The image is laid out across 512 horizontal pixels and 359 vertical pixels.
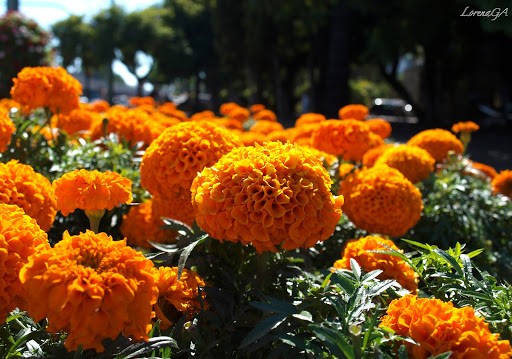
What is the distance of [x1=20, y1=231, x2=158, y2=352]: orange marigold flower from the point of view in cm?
108

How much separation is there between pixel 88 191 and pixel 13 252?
0.49 m

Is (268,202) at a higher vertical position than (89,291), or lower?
higher

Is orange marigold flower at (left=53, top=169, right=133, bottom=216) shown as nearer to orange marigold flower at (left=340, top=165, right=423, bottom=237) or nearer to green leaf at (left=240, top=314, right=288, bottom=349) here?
green leaf at (left=240, top=314, right=288, bottom=349)

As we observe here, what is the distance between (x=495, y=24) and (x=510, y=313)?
1127 cm

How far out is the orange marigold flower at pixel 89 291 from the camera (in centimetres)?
108

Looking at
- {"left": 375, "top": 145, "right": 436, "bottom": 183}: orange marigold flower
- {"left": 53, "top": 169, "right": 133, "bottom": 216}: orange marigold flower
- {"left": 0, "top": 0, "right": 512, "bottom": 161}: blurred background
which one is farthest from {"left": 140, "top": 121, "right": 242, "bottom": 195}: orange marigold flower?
{"left": 0, "top": 0, "right": 512, "bottom": 161}: blurred background

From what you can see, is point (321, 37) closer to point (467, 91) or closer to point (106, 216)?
point (467, 91)

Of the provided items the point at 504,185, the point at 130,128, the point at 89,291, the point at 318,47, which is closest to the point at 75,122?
the point at 130,128

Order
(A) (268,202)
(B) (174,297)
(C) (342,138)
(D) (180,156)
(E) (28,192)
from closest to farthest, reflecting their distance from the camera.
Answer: (A) (268,202), (B) (174,297), (E) (28,192), (D) (180,156), (C) (342,138)

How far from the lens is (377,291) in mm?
1392

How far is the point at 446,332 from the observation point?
3.96 ft

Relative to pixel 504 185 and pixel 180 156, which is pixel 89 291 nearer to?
pixel 180 156

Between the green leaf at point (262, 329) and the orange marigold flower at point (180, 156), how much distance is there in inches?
37.6

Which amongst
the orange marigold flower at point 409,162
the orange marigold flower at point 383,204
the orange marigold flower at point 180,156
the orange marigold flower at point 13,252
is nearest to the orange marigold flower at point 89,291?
the orange marigold flower at point 13,252
